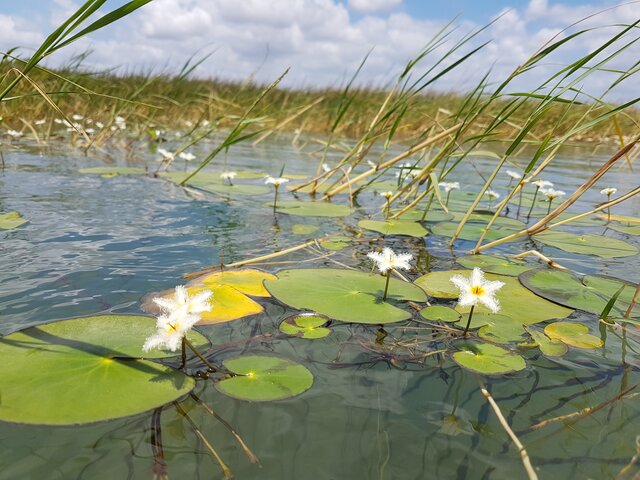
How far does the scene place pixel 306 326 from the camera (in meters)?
1.23

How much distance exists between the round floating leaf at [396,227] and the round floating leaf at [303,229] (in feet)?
0.76

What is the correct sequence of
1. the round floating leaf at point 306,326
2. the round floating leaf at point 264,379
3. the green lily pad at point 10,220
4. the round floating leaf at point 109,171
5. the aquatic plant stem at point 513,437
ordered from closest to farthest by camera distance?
1. the aquatic plant stem at point 513,437
2. the round floating leaf at point 264,379
3. the round floating leaf at point 306,326
4. the green lily pad at point 10,220
5. the round floating leaf at point 109,171

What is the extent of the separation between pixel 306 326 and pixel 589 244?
1.62 meters

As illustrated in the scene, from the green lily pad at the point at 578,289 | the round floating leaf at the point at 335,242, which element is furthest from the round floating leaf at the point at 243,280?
the green lily pad at the point at 578,289

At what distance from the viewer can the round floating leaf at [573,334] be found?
1.20 m

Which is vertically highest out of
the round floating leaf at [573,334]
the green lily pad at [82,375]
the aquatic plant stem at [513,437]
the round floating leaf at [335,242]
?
the round floating leaf at [335,242]

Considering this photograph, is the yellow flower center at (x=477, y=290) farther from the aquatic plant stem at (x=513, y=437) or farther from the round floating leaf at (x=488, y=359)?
the aquatic plant stem at (x=513, y=437)

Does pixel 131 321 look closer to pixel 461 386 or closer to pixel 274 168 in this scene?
pixel 461 386

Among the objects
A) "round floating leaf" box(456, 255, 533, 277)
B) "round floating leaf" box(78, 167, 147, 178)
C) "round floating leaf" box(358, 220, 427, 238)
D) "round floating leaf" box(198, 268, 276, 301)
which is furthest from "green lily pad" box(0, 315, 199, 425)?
"round floating leaf" box(78, 167, 147, 178)

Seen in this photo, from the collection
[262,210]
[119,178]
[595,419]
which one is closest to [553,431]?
[595,419]

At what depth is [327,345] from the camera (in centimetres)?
115

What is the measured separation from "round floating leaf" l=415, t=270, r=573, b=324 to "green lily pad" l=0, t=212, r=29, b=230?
1.58 m

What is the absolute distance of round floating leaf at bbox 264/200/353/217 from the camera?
258cm

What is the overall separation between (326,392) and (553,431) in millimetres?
419
